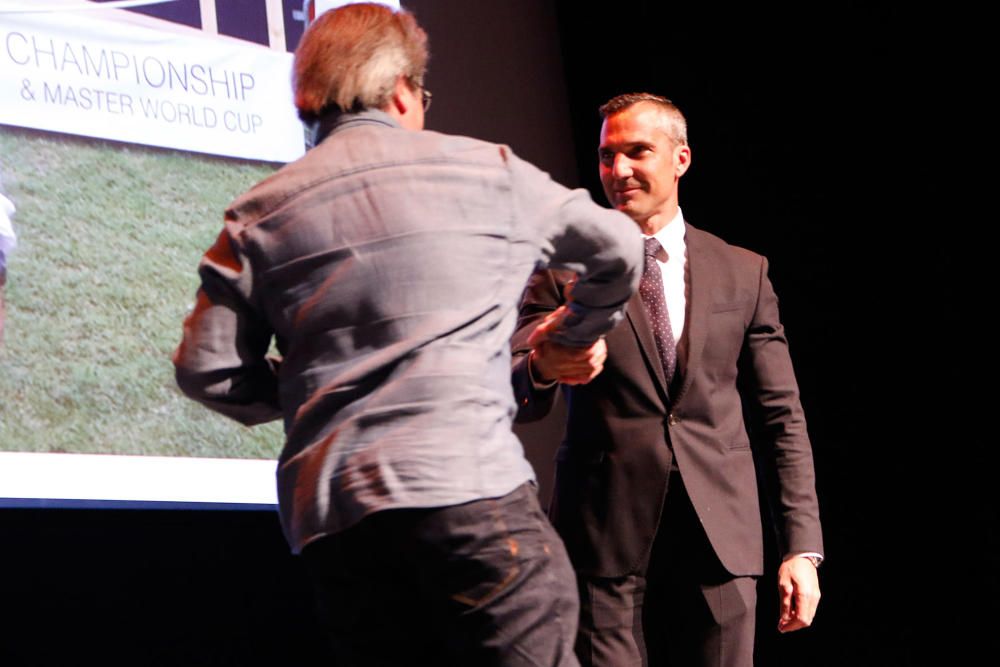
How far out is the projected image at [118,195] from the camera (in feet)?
9.64

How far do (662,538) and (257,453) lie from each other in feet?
4.45

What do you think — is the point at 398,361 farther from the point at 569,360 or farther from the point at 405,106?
the point at 569,360

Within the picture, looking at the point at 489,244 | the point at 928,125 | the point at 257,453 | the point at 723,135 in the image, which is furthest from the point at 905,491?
the point at 489,244

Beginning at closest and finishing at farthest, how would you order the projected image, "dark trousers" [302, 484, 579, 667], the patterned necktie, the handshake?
1. "dark trousers" [302, 484, 579, 667]
2. the handshake
3. the patterned necktie
4. the projected image

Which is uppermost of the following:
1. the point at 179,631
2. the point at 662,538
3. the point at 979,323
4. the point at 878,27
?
the point at 878,27

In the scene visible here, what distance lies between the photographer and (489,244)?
1444mm

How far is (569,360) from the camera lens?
6.10 feet

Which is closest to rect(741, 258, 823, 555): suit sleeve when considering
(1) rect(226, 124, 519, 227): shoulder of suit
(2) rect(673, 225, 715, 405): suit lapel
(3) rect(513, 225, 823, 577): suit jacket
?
(3) rect(513, 225, 823, 577): suit jacket

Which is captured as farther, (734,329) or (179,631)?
(179,631)

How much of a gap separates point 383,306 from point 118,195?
2008 millimetres

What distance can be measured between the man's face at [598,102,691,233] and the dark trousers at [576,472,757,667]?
2.00 feet

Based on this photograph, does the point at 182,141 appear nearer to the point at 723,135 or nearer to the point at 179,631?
the point at 179,631

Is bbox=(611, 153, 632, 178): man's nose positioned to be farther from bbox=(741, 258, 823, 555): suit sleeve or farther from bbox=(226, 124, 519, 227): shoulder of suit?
bbox=(226, 124, 519, 227): shoulder of suit

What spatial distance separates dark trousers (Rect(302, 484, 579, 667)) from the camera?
4.41 ft
